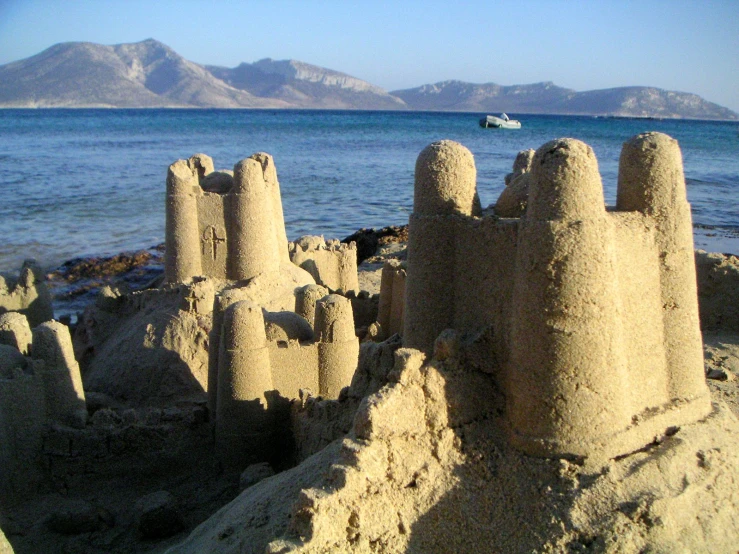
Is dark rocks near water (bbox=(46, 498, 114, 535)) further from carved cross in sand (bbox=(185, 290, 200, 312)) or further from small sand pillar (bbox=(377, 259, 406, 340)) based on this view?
small sand pillar (bbox=(377, 259, 406, 340))

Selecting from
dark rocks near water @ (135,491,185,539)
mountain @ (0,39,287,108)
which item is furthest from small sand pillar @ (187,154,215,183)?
mountain @ (0,39,287,108)

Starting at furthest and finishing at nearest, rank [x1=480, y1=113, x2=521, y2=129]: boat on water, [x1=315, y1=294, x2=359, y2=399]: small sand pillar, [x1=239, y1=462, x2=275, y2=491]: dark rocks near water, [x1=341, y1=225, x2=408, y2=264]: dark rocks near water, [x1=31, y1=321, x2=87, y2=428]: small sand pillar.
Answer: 1. [x1=480, y1=113, x2=521, y2=129]: boat on water
2. [x1=341, y1=225, x2=408, y2=264]: dark rocks near water
3. [x1=315, y1=294, x2=359, y2=399]: small sand pillar
4. [x1=31, y1=321, x2=87, y2=428]: small sand pillar
5. [x1=239, y1=462, x2=275, y2=491]: dark rocks near water

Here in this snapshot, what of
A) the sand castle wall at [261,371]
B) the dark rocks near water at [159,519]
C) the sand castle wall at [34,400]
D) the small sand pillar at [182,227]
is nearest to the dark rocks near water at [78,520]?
the dark rocks near water at [159,519]

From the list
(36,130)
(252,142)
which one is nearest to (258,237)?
(252,142)

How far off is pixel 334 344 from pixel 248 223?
3.07 metres

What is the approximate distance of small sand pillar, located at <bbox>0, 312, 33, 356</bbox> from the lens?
29.1ft

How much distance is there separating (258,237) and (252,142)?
172 ft

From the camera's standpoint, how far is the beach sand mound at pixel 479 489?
4.43 meters

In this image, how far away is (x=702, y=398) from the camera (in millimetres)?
5363

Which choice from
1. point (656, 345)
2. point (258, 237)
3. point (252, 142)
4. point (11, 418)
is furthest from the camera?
point (252, 142)

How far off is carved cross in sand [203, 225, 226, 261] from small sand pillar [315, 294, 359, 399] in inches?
119

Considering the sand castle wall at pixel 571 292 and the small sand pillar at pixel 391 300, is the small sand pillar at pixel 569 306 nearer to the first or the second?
the sand castle wall at pixel 571 292

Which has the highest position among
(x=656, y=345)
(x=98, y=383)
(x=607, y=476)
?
(x=656, y=345)

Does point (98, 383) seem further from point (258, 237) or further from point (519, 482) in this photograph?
point (519, 482)
